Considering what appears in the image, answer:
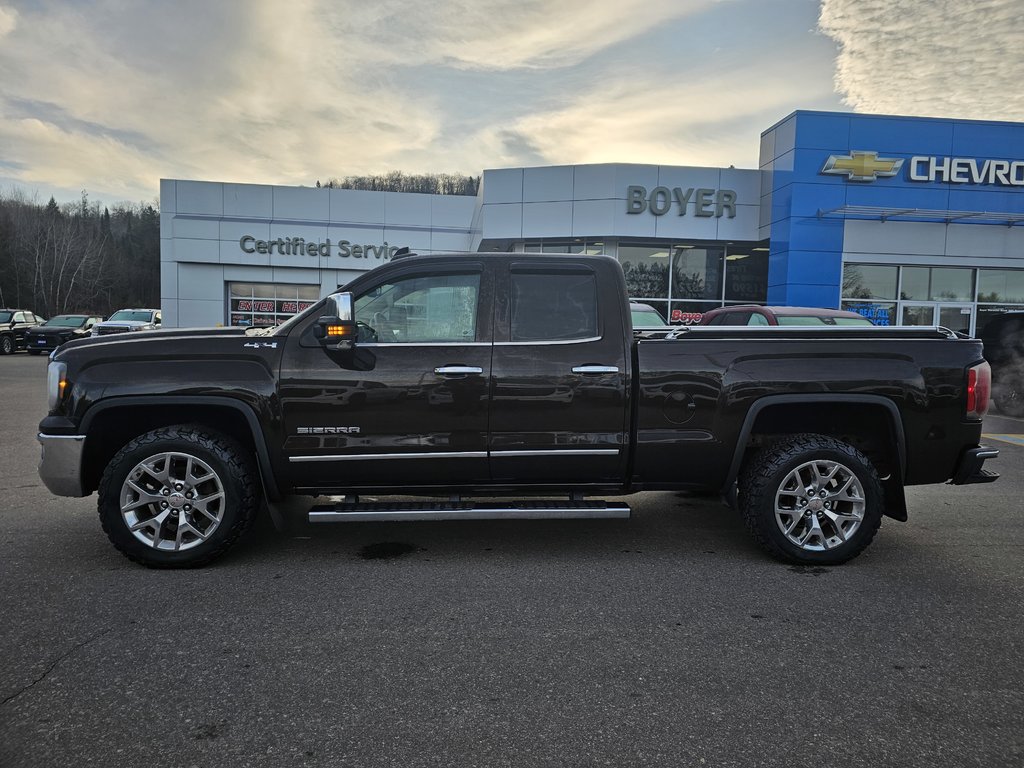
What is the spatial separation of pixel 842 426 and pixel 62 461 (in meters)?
5.08

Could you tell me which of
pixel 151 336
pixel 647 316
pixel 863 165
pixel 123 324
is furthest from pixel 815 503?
pixel 123 324

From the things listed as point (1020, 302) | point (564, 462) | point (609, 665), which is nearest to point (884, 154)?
point (1020, 302)

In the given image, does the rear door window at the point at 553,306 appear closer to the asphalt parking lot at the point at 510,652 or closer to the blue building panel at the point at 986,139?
the asphalt parking lot at the point at 510,652

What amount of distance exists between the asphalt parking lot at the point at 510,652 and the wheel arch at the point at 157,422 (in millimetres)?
582

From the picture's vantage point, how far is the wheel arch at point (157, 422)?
4.20 meters

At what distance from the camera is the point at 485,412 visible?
429 centimetres

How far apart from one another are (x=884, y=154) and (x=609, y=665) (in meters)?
22.1

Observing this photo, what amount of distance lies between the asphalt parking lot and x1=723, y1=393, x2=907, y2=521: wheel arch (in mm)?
544

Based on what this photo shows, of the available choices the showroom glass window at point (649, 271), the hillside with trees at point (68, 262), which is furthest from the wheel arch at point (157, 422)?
the hillside with trees at point (68, 262)

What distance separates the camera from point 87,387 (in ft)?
13.7

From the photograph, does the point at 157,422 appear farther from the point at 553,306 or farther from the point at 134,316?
the point at 134,316

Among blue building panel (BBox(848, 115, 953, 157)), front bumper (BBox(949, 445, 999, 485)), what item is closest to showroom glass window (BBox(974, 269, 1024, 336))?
blue building panel (BBox(848, 115, 953, 157))

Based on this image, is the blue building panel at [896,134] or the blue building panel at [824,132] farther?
the blue building panel at [896,134]

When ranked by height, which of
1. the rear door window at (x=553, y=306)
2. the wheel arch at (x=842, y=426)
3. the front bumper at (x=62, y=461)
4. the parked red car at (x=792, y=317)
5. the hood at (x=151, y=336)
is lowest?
the front bumper at (x=62, y=461)
